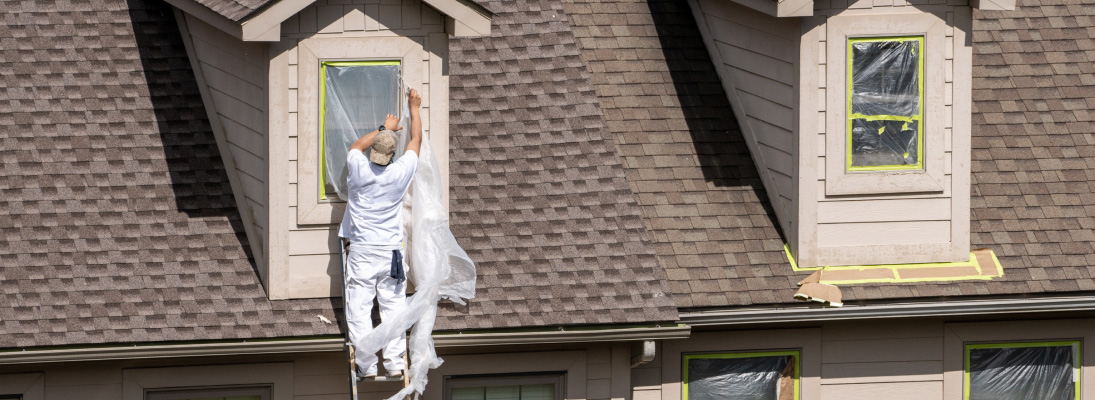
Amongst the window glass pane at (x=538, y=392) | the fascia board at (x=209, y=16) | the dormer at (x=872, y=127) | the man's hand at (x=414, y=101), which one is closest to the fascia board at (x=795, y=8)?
the dormer at (x=872, y=127)

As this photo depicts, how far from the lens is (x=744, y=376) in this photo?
12.8 meters

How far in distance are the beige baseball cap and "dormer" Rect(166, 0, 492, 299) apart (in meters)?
0.58

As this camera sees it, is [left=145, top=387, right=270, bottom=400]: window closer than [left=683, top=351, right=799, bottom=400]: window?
A: Yes

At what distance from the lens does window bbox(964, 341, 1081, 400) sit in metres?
13.1

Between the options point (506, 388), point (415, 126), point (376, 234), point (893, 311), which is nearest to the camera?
point (376, 234)

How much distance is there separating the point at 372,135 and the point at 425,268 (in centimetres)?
107

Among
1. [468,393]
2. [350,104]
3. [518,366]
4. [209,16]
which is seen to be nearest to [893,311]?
[518,366]

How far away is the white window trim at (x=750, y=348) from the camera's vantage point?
12.6 m

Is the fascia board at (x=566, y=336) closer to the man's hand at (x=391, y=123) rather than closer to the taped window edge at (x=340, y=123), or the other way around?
the taped window edge at (x=340, y=123)

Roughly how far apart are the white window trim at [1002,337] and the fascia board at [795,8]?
296 cm

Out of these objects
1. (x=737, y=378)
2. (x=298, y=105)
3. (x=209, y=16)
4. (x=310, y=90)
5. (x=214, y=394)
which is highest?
(x=209, y=16)

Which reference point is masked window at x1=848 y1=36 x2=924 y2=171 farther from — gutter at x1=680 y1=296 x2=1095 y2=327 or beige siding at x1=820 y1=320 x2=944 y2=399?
beige siding at x1=820 y1=320 x2=944 y2=399

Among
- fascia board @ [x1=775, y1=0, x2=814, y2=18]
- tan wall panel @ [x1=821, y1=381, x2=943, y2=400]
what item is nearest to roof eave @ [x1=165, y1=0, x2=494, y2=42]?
fascia board @ [x1=775, y1=0, x2=814, y2=18]

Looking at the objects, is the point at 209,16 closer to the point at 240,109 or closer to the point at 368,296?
the point at 240,109
